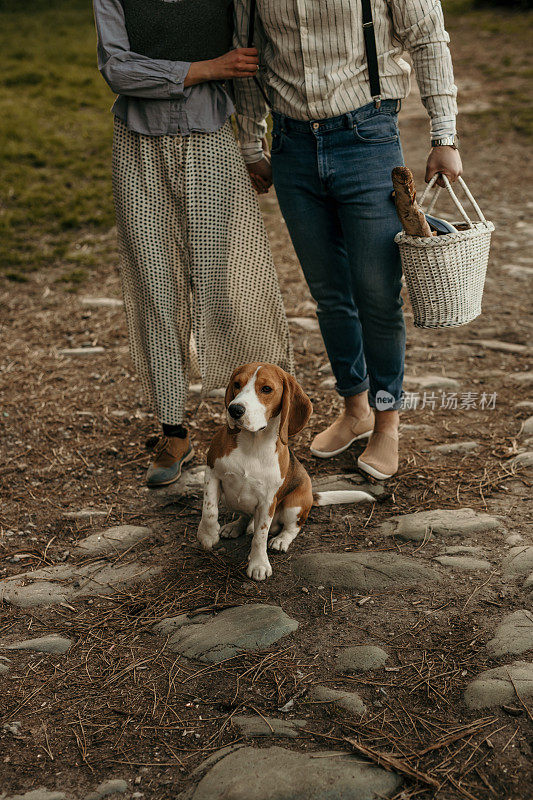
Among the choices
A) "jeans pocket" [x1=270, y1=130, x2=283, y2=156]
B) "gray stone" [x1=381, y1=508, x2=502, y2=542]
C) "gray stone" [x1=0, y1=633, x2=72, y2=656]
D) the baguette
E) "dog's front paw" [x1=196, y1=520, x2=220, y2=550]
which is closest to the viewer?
"gray stone" [x1=0, y1=633, x2=72, y2=656]

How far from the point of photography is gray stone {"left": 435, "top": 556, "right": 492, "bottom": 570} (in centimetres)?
290

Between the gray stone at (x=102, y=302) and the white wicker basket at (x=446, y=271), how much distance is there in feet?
10.5

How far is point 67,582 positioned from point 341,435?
5.02 feet

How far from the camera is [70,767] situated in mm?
2143

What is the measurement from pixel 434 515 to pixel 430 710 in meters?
1.10

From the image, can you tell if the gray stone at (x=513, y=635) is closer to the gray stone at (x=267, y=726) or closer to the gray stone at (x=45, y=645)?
the gray stone at (x=267, y=726)

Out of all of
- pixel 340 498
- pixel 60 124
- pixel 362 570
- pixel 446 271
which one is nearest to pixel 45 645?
pixel 362 570

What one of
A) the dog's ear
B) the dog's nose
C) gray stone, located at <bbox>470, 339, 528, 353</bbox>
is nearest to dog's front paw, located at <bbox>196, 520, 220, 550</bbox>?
the dog's ear

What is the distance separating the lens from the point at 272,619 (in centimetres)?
264

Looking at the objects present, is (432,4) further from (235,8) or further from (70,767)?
(70,767)

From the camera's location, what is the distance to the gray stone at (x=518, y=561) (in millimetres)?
2840

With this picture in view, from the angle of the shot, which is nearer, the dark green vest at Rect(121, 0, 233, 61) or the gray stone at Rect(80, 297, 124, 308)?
the dark green vest at Rect(121, 0, 233, 61)

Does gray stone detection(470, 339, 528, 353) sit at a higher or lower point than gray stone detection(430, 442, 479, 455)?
lower

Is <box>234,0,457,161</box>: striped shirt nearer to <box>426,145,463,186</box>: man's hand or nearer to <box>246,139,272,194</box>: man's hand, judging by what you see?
<box>426,145,463,186</box>: man's hand
